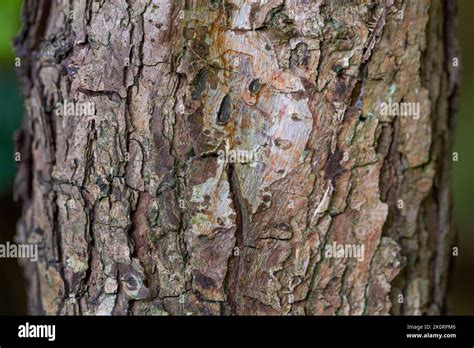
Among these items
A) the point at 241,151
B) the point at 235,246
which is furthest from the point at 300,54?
the point at 235,246

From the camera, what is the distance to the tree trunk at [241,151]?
101cm

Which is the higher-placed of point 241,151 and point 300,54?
point 300,54

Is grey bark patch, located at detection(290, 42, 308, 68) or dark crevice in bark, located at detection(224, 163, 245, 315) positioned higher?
grey bark patch, located at detection(290, 42, 308, 68)

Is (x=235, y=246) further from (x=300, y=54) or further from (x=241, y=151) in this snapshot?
(x=300, y=54)

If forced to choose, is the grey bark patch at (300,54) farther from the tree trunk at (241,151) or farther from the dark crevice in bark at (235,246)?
the dark crevice in bark at (235,246)

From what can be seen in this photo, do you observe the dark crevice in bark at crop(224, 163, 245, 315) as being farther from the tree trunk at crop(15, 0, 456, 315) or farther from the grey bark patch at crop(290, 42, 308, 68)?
the grey bark patch at crop(290, 42, 308, 68)

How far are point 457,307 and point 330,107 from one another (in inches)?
63.2

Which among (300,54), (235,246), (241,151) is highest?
(300,54)

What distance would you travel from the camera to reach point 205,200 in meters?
1.04

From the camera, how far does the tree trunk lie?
101 centimetres

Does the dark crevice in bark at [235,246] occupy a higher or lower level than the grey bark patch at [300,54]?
lower

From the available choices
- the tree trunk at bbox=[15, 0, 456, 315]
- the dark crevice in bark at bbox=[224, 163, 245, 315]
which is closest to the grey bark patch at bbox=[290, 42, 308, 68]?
the tree trunk at bbox=[15, 0, 456, 315]

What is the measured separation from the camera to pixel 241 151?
1041 millimetres

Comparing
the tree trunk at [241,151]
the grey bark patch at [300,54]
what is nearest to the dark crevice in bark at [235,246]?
the tree trunk at [241,151]
